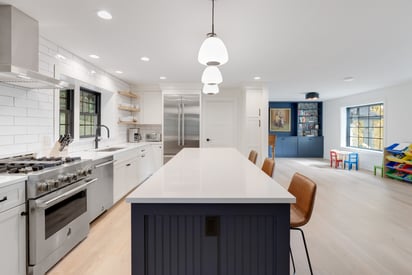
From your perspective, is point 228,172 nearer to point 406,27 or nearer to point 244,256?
point 244,256

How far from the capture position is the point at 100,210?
3121 mm

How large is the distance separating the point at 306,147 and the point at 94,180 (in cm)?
888

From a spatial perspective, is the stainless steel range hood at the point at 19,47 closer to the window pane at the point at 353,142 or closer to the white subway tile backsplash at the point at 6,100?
the white subway tile backsplash at the point at 6,100

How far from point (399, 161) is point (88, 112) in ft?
22.7

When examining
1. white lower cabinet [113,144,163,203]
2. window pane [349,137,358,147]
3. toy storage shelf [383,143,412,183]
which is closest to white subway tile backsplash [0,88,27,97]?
white lower cabinet [113,144,163,203]

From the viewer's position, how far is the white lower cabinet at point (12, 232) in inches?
63.2

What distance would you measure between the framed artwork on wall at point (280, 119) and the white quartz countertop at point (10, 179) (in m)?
9.16

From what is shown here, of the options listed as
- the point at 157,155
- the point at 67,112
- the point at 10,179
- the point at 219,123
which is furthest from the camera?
the point at 219,123

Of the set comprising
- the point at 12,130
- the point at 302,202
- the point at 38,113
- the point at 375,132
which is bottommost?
the point at 302,202

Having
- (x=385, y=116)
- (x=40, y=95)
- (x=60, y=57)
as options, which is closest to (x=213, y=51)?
(x=40, y=95)

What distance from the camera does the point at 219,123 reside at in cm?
637

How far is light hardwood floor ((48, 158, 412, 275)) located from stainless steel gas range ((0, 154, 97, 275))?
18 cm

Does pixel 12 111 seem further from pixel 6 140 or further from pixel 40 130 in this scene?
pixel 40 130

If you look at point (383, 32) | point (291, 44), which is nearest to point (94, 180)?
point (291, 44)
